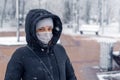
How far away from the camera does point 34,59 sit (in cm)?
285

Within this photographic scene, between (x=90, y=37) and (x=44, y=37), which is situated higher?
(x=44, y=37)

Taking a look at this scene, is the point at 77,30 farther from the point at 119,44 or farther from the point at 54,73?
the point at 54,73

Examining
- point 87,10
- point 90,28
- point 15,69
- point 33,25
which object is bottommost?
point 90,28

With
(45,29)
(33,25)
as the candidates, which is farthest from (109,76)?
(33,25)

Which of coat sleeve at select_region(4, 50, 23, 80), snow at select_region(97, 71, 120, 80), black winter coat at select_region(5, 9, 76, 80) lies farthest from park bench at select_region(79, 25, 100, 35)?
coat sleeve at select_region(4, 50, 23, 80)

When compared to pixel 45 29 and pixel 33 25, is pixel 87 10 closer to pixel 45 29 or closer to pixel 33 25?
pixel 45 29

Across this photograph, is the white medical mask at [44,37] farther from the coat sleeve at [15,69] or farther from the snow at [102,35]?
the snow at [102,35]

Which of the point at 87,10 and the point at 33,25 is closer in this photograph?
the point at 33,25

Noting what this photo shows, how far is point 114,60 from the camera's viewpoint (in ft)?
43.4

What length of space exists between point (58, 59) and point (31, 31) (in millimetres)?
398

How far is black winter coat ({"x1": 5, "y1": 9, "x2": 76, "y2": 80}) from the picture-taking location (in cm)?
278

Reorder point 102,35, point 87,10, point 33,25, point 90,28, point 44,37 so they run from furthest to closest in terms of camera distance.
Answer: point 87,10 → point 90,28 → point 102,35 → point 44,37 → point 33,25

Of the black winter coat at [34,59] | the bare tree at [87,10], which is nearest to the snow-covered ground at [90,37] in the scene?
the bare tree at [87,10]

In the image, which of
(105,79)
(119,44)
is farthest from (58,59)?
(119,44)
